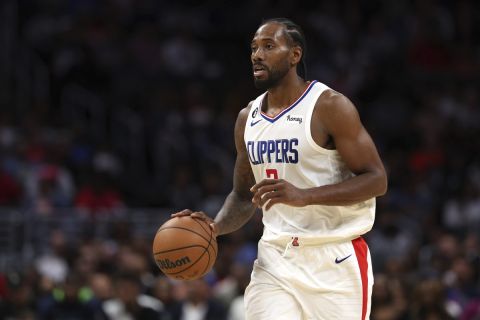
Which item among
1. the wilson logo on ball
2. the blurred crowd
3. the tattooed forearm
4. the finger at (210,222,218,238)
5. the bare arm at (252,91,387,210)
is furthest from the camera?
the blurred crowd

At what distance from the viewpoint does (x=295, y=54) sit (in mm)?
6582

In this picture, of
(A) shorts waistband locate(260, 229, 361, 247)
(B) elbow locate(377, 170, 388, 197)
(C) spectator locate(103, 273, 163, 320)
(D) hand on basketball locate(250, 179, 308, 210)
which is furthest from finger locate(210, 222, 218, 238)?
(C) spectator locate(103, 273, 163, 320)

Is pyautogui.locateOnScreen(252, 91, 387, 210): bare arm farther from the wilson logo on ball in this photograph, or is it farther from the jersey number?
the wilson logo on ball

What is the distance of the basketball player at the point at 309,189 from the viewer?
6238 mm

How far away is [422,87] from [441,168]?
8.48 feet

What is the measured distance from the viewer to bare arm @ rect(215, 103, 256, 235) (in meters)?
6.92

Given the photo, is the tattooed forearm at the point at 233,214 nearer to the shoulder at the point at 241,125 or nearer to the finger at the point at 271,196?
→ the shoulder at the point at 241,125

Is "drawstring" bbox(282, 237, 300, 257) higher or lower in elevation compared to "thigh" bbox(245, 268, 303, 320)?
higher

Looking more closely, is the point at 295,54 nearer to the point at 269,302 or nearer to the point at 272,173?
the point at 272,173

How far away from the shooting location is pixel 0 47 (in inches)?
697

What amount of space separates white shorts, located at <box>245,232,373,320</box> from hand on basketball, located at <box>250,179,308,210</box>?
564mm

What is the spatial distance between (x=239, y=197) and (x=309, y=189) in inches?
42.7

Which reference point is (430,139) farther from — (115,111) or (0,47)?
(0,47)

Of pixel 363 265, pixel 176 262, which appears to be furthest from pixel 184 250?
pixel 363 265
